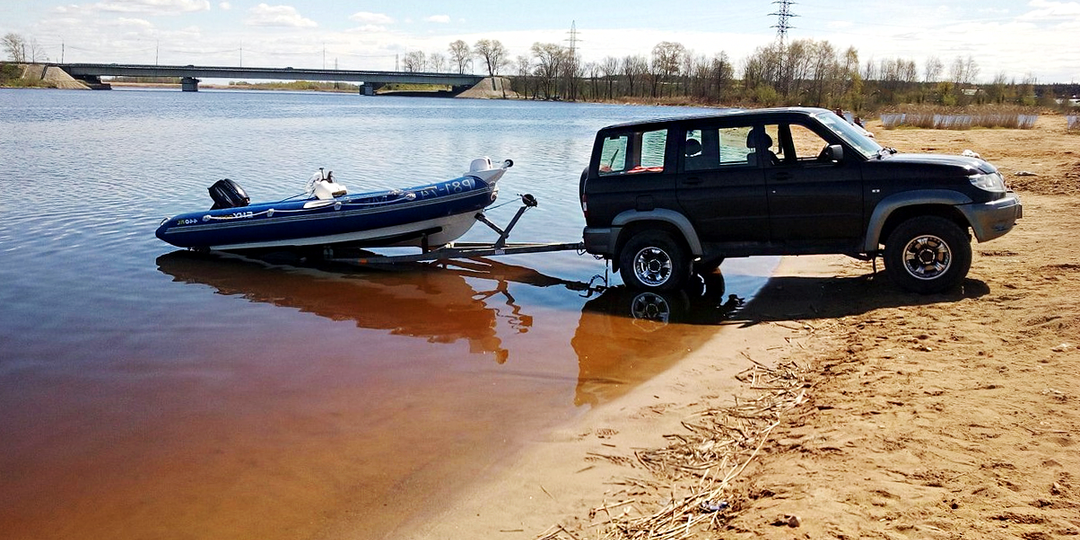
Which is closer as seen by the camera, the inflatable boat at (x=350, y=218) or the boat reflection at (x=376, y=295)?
the boat reflection at (x=376, y=295)

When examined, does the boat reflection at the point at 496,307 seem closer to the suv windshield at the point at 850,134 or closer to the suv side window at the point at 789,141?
the suv side window at the point at 789,141

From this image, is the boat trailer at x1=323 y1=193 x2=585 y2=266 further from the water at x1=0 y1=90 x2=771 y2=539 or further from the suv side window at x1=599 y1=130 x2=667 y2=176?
the suv side window at x1=599 y1=130 x2=667 y2=176

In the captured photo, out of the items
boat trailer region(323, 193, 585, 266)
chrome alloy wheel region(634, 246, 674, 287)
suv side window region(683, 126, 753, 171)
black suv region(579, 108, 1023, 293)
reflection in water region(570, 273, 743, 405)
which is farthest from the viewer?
boat trailer region(323, 193, 585, 266)

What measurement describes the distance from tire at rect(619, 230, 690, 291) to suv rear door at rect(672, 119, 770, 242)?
388 millimetres

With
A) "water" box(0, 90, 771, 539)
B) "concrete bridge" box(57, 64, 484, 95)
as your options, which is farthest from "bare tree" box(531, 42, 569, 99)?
"water" box(0, 90, 771, 539)

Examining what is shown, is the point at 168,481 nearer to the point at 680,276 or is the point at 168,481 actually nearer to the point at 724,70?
the point at 680,276

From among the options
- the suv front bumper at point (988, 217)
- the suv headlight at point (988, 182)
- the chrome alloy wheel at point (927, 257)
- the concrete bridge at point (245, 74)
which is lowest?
the chrome alloy wheel at point (927, 257)

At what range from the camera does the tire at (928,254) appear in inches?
364

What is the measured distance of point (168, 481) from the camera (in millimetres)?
6113

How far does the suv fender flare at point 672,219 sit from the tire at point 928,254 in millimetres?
2124

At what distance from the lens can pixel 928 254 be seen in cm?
940

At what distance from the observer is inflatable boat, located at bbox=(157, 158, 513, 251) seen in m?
13.4

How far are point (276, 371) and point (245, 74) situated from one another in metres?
122

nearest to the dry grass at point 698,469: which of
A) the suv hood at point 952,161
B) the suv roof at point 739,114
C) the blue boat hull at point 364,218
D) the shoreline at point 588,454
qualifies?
the shoreline at point 588,454
